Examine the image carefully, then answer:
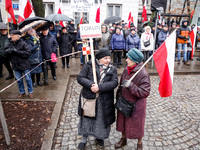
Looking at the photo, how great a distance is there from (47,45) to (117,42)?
11.3ft

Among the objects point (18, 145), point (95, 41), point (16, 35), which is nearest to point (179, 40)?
point (95, 41)

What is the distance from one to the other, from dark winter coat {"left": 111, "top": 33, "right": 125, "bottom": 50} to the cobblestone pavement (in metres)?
2.96

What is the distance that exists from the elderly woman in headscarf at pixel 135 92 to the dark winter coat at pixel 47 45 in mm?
3924

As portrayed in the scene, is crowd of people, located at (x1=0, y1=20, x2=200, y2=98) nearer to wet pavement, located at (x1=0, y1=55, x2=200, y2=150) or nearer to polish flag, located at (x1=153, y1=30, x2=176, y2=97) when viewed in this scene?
wet pavement, located at (x1=0, y1=55, x2=200, y2=150)

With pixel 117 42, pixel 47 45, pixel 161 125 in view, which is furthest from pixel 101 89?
pixel 117 42

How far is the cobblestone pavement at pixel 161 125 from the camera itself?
3.48m

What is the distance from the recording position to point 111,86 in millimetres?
2975

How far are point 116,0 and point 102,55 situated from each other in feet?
46.6

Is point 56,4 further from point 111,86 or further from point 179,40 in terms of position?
point 111,86

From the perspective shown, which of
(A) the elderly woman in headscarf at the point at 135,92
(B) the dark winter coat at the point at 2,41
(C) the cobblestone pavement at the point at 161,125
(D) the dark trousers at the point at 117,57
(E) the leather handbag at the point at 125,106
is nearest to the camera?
(A) the elderly woman in headscarf at the point at 135,92

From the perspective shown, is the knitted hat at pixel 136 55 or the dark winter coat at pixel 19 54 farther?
the dark winter coat at pixel 19 54

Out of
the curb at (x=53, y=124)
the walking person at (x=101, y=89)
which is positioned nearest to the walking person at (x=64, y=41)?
the curb at (x=53, y=124)

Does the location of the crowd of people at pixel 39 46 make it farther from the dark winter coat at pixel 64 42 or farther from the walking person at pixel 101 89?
the walking person at pixel 101 89

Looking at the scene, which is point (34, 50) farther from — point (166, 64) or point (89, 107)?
point (166, 64)
